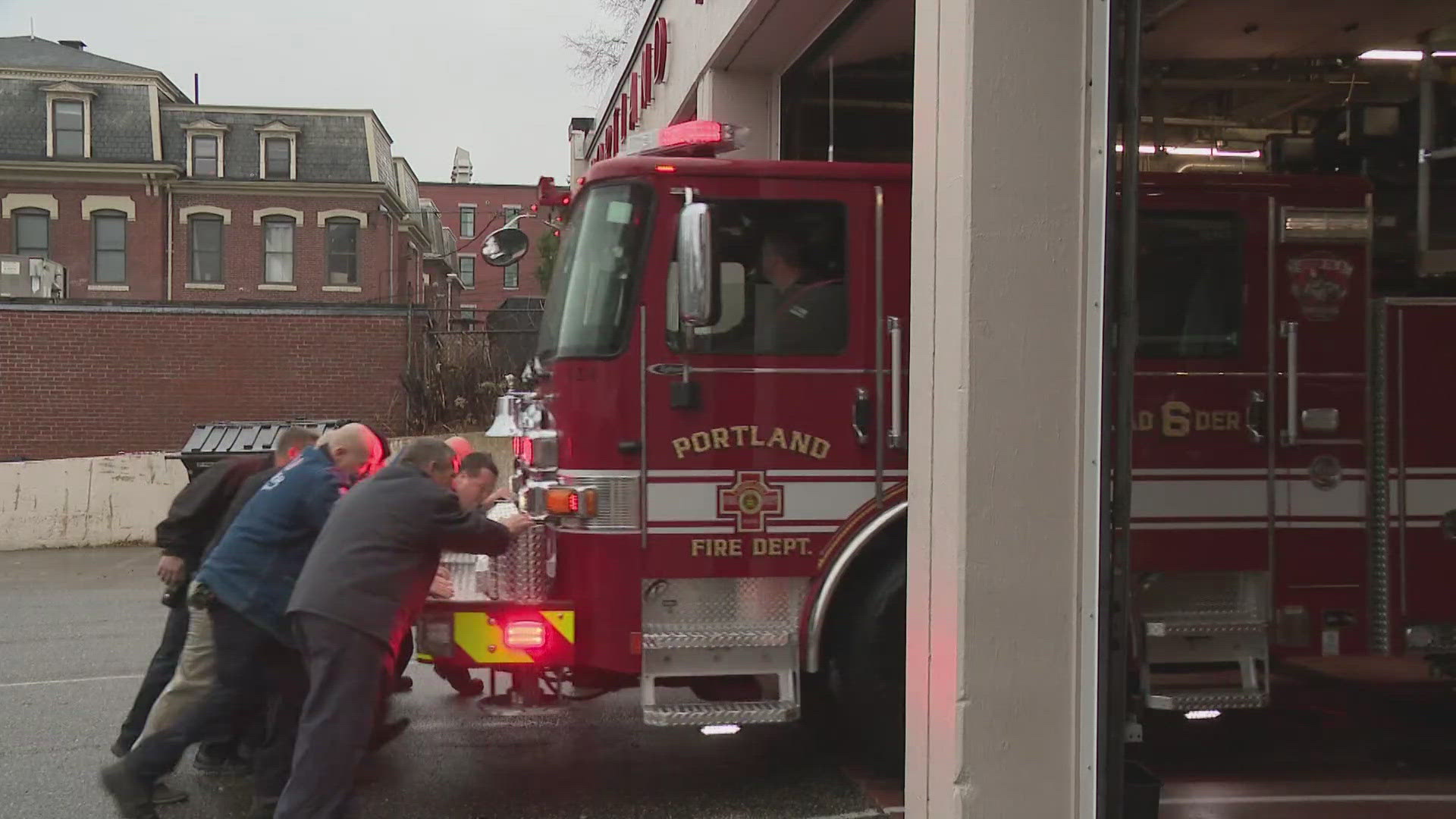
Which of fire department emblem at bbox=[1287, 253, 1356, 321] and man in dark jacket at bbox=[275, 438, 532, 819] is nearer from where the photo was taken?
man in dark jacket at bbox=[275, 438, 532, 819]

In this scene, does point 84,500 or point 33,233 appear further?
point 33,233

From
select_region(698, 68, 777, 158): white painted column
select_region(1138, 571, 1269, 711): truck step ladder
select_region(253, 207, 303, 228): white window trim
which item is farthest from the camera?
select_region(253, 207, 303, 228): white window trim

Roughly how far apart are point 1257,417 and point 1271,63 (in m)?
2.78

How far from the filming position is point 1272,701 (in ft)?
26.8

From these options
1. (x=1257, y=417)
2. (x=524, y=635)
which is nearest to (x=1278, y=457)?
(x=1257, y=417)

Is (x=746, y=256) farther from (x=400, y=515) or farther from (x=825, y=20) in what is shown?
(x=825, y=20)

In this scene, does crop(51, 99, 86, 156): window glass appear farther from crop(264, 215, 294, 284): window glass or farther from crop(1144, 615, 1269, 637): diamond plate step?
crop(1144, 615, 1269, 637): diamond plate step

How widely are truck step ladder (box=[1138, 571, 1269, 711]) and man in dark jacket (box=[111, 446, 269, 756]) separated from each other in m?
4.35

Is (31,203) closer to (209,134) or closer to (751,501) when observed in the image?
(209,134)

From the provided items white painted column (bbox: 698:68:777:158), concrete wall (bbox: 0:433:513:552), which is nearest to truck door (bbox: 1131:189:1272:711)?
white painted column (bbox: 698:68:777:158)

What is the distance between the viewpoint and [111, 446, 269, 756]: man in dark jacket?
6.29 m

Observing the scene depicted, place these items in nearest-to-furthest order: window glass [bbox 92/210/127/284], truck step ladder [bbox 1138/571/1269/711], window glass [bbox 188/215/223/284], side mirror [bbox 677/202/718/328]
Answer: side mirror [bbox 677/202/718/328], truck step ladder [bbox 1138/571/1269/711], window glass [bbox 92/210/127/284], window glass [bbox 188/215/223/284]

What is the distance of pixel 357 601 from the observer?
4906mm

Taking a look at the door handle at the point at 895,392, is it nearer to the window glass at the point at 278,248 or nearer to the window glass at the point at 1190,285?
the window glass at the point at 1190,285
